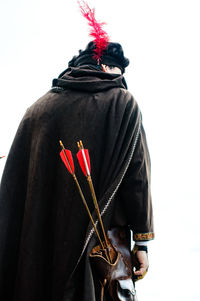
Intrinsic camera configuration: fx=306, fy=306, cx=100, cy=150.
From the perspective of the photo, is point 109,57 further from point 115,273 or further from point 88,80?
point 115,273

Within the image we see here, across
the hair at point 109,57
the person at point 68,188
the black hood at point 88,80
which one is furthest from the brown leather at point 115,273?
the hair at point 109,57

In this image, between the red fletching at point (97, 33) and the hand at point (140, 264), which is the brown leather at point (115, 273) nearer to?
the hand at point (140, 264)

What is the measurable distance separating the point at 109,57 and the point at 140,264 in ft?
3.53

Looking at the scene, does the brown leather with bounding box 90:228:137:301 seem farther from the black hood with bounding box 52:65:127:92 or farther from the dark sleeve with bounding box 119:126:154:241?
the black hood with bounding box 52:65:127:92

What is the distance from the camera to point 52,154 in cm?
144

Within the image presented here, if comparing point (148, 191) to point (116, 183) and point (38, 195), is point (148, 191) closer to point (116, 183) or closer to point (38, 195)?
point (116, 183)

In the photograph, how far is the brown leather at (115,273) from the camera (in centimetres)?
118

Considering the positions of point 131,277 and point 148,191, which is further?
point 148,191

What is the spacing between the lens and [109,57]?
169cm

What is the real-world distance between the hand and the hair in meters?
0.99

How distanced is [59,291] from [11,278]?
323mm

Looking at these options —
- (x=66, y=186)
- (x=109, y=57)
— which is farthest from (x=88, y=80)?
(x=66, y=186)

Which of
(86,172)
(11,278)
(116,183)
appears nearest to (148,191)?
(116,183)

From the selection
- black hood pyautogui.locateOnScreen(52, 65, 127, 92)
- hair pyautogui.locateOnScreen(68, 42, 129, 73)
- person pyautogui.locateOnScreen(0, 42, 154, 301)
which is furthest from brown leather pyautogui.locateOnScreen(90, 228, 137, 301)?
hair pyautogui.locateOnScreen(68, 42, 129, 73)
